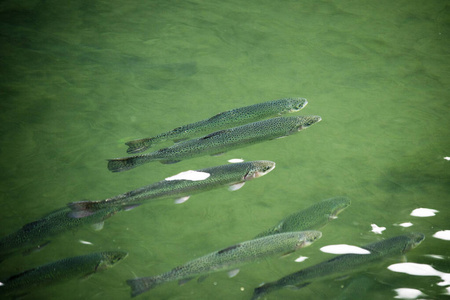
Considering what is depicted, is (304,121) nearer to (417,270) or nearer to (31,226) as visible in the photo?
(417,270)

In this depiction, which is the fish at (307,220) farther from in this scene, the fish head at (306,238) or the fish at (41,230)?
the fish at (41,230)

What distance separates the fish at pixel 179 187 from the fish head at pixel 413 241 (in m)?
1.31

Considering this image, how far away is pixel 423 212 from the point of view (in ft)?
12.0

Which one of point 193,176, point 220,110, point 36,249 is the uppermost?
point 220,110

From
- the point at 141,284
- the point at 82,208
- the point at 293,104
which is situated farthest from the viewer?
the point at 293,104

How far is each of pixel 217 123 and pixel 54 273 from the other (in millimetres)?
1932

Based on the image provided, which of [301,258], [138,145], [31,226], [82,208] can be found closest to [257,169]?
[301,258]

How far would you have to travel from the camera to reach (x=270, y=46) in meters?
5.93

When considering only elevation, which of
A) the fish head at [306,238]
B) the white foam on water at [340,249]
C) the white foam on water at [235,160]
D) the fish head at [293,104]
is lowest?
the white foam on water at [340,249]

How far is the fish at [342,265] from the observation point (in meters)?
2.84

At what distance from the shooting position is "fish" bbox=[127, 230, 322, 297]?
9.09ft

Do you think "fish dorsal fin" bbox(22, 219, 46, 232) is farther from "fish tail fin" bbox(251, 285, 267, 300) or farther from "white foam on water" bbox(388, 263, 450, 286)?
"white foam on water" bbox(388, 263, 450, 286)

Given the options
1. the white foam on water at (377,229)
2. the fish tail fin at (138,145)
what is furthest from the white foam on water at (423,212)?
the fish tail fin at (138,145)

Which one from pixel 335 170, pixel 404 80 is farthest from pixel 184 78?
pixel 404 80
